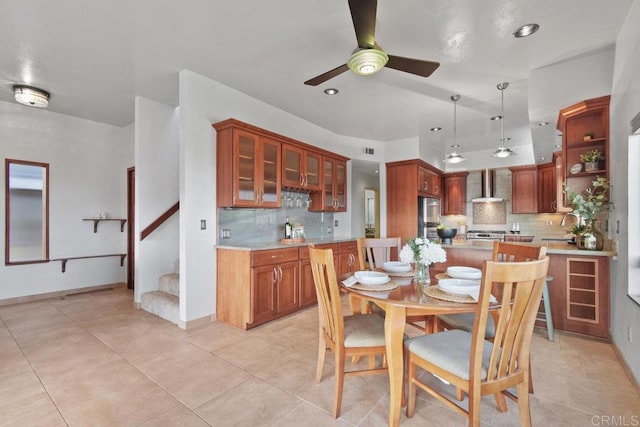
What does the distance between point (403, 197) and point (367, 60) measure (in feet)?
12.7

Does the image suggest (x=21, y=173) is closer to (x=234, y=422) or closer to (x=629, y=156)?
(x=234, y=422)

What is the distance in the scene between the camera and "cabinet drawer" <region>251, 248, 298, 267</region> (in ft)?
10.4

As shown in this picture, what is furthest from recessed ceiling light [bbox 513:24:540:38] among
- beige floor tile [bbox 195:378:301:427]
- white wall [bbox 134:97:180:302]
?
white wall [bbox 134:97:180:302]

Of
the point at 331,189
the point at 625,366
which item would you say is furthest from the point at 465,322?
Result: the point at 331,189

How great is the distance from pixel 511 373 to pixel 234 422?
1565mm

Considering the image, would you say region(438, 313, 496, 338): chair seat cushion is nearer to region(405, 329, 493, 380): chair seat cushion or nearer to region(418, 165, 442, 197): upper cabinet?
region(405, 329, 493, 380): chair seat cushion

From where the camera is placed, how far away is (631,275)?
7.27 feet

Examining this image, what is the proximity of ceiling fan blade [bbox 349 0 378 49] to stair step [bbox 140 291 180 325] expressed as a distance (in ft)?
10.8

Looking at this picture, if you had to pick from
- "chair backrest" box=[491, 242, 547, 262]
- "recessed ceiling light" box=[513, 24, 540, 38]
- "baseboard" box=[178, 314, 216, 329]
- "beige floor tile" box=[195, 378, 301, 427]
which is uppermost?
"recessed ceiling light" box=[513, 24, 540, 38]

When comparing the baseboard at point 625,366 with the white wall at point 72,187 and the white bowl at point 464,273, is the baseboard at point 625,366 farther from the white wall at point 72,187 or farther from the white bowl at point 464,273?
the white wall at point 72,187

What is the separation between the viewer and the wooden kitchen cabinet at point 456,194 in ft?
23.3

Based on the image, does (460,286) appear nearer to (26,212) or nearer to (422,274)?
(422,274)

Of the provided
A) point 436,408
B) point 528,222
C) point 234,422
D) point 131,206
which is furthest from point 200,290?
point 528,222

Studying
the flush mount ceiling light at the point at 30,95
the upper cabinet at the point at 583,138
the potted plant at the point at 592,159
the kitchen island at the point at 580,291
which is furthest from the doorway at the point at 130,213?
the potted plant at the point at 592,159
